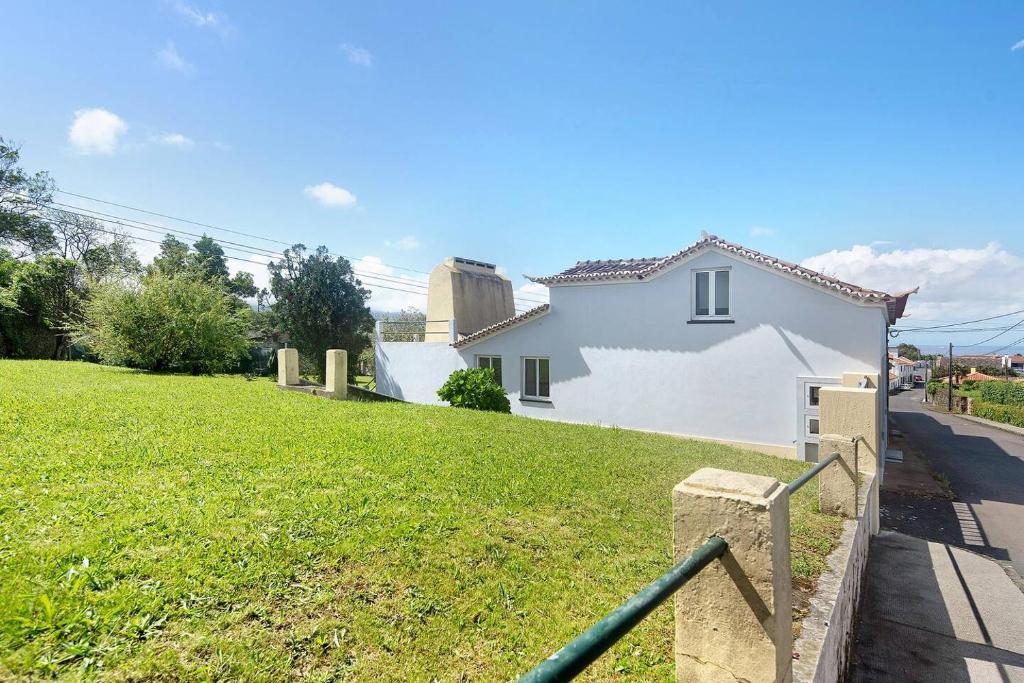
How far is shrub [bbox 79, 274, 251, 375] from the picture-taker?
15.1 m

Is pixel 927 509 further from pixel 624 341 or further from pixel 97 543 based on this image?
pixel 97 543

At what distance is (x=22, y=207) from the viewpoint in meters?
29.3

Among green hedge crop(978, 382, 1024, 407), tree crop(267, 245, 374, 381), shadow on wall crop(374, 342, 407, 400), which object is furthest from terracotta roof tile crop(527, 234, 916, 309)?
green hedge crop(978, 382, 1024, 407)

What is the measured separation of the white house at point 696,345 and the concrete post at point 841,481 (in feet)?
21.4

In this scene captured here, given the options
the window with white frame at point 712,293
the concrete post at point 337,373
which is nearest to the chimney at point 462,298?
the concrete post at point 337,373

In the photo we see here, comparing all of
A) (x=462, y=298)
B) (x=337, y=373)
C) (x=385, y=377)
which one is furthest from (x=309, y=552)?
(x=462, y=298)

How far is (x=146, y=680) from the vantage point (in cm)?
218

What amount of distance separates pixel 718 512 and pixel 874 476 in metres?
5.72

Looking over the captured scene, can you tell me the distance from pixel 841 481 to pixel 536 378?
1184 cm

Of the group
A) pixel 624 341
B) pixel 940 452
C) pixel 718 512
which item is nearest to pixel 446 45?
pixel 624 341

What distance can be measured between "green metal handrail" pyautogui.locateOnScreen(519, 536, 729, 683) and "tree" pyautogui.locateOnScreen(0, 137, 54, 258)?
134 feet

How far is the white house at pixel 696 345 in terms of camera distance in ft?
37.4

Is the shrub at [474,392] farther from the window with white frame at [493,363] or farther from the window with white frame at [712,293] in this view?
the window with white frame at [712,293]

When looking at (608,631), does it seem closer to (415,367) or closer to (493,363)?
(493,363)
